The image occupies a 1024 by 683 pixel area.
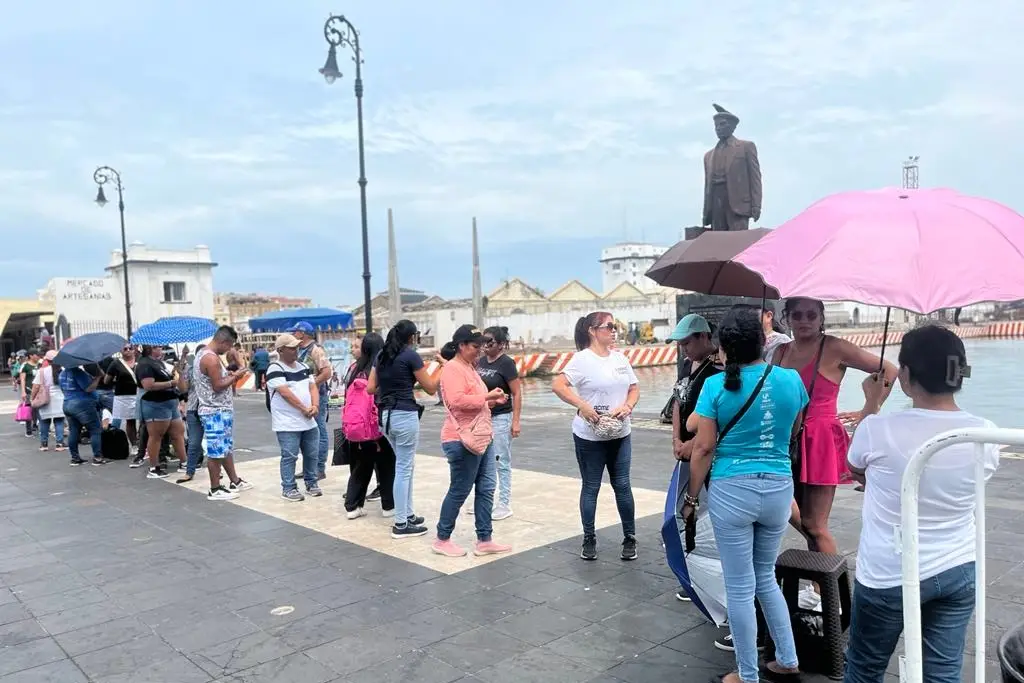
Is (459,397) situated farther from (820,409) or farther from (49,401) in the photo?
(49,401)

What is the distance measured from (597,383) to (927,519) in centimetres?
266

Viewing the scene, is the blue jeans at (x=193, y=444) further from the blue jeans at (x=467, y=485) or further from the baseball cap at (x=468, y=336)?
the baseball cap at (x=468, y=336)

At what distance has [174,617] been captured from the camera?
14.6ft

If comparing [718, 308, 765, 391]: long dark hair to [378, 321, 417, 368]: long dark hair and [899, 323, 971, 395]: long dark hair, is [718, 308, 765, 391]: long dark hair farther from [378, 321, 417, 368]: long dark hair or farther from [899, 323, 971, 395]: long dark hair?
[378, 321, 417, 368]: long dark hair

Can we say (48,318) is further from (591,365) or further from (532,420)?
(591,365)

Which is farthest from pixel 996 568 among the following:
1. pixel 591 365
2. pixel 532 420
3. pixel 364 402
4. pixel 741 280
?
pixel 532 420

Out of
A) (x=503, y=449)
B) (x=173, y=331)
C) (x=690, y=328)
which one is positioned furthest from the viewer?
(x=173, y=331)

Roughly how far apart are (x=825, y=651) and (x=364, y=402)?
4274mm

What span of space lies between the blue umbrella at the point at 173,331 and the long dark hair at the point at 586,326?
7.23 meters

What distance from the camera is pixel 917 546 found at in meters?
2.23

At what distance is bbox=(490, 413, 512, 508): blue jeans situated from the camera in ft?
20.8

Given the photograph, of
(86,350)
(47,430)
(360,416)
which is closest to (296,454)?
(360,416)

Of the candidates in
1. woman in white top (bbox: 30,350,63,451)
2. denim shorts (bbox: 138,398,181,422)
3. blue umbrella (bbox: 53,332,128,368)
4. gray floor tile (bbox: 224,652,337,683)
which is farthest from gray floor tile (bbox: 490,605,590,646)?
woman in white top (bbox: 30,350,63,451)

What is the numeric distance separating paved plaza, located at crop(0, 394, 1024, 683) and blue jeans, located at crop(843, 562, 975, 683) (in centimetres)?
116
